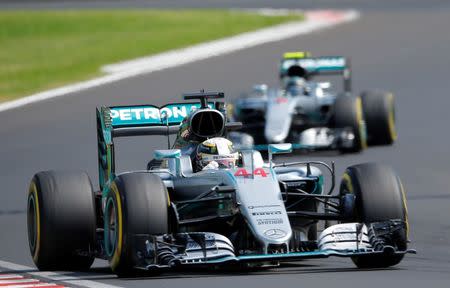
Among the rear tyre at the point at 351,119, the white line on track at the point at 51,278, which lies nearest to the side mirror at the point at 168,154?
the white line on track at the point at 51,278

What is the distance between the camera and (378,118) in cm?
2614

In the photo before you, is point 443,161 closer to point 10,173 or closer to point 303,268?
point 10,173

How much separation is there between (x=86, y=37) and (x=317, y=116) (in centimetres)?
2291

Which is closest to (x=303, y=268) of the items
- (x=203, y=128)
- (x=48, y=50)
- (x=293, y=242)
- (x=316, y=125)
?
(x=293, y=242)

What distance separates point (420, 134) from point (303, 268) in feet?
45.0

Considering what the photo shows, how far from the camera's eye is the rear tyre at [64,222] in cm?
1416

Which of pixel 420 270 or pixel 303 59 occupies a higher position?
pixel 303 59

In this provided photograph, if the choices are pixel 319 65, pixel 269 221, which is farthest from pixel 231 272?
pixel 319 65

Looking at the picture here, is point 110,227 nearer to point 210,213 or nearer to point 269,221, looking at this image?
point 210,213

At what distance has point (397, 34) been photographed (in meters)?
45.9

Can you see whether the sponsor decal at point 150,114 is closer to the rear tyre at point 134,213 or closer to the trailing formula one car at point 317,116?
the rear tyre at point 134,213

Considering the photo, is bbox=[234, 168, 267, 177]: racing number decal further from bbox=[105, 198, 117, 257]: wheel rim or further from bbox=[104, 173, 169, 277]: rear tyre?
bbox=[105, 198, 117, 257]: wheel rim

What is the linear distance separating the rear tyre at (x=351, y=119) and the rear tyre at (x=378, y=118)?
69 cm

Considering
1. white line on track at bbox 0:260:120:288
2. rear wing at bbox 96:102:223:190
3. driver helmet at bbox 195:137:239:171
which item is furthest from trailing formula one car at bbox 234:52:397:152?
white line on track at bbox 0:260:120:288
